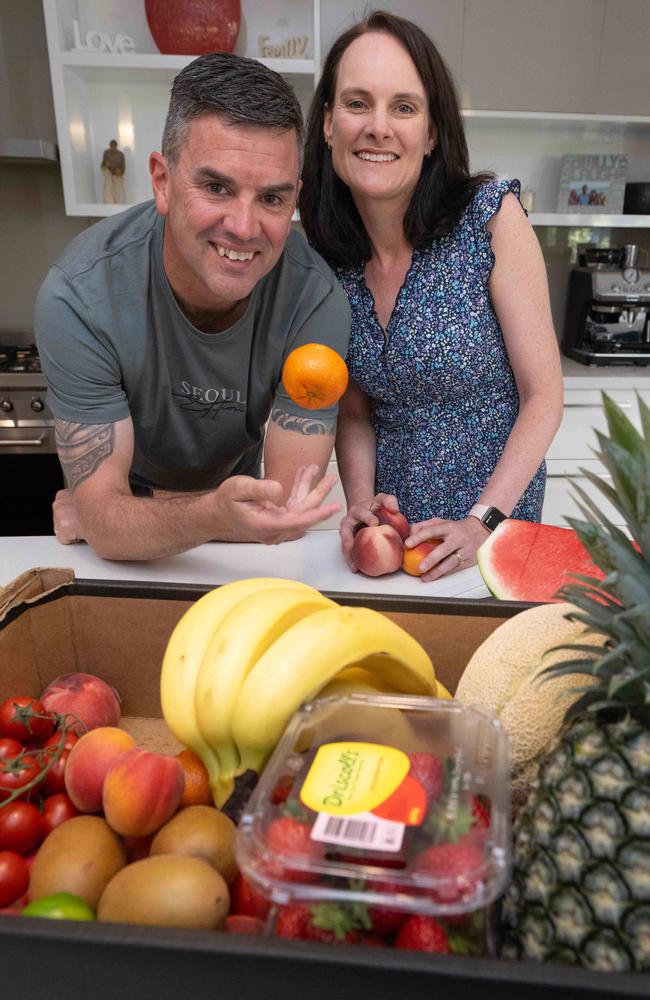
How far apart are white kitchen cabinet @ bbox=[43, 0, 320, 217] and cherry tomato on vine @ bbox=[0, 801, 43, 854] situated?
2.90 meters

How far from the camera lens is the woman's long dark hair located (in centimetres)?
153

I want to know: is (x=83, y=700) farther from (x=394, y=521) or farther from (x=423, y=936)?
(x=394, y=521)

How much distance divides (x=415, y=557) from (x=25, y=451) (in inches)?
86.4

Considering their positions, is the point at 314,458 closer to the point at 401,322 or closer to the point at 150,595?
the point at 401,322

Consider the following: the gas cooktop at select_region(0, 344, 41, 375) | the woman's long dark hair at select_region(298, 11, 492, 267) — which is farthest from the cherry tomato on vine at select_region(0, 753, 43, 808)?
the gas cooktop at select_region(0, 344, 41, 375)

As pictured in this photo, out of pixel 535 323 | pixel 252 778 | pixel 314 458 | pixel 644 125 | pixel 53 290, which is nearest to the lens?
pixel 252 778

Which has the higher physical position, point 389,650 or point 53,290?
point 53,290

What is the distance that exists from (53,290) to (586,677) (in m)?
1.15

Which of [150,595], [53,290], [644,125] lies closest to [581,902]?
[150,595]

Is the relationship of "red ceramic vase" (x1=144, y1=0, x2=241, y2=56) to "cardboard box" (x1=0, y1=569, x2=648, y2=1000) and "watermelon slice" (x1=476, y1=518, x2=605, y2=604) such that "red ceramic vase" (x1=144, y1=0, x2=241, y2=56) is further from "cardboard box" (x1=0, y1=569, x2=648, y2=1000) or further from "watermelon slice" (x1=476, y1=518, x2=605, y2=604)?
"cardboard box" (x1=0, y1=569, x2=648, y2=1000)

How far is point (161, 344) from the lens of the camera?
146cm

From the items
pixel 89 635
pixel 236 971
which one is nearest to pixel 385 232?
pixel 89 635

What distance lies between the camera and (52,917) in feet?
1.63

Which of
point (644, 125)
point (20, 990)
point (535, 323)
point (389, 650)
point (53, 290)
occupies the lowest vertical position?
point (20, 990)
